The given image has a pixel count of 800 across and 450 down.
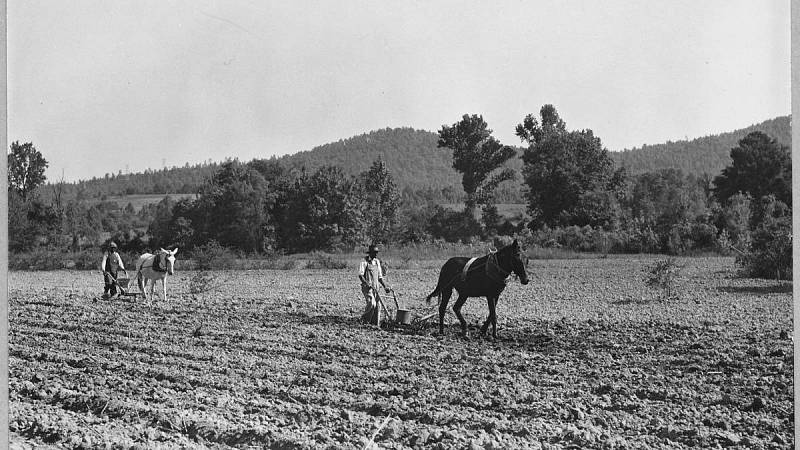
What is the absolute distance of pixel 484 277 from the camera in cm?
929

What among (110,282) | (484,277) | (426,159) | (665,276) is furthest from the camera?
(110,282)

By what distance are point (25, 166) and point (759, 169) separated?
9.26 metres

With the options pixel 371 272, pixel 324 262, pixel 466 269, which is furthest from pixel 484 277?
pixel 324 262

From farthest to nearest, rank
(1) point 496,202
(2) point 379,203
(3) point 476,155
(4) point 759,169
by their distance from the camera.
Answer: (2) point 379,203 < (1) point 496,202 < (3) point 476,155 < (4) point 759,169

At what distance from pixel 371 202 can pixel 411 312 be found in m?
1.64

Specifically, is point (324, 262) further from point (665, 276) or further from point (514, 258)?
point (665, 276)

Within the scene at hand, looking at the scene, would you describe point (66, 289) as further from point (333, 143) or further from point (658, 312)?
point (658, 312)

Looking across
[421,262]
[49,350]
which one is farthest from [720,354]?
[49,350]

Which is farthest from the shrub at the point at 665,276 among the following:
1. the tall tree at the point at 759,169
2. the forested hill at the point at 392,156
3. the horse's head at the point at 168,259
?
the horse's head at the point at 168,259

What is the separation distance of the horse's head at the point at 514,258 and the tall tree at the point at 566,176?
1.60 m

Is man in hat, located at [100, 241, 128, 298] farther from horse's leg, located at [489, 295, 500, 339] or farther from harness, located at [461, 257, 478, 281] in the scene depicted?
horse's leg, located at [489, 295, 500, 339]

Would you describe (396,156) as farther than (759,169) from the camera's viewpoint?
Yes

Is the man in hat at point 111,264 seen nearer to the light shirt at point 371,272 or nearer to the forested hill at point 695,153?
the light shirt at point 371,272

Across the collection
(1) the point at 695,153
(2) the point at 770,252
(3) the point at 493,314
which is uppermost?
(1) the point at 695,153
